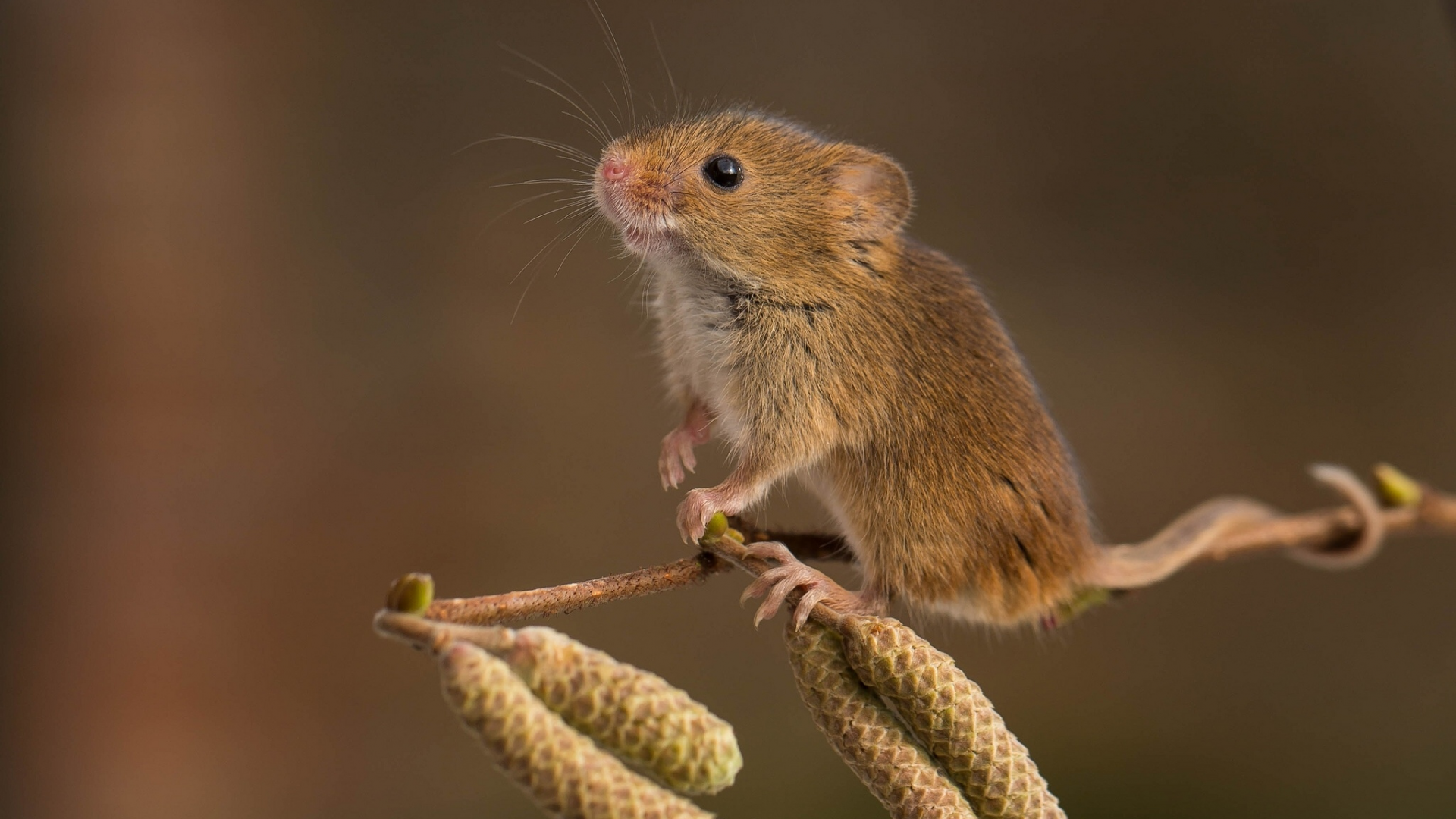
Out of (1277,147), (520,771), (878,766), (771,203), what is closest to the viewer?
(520,771)

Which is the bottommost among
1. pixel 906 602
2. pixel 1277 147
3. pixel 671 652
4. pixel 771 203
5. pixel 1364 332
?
pixel 906 602

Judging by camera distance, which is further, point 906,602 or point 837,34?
point 837,34

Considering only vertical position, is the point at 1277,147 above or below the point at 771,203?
above

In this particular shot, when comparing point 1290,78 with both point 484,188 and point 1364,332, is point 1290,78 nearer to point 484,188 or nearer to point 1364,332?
point 1364,332

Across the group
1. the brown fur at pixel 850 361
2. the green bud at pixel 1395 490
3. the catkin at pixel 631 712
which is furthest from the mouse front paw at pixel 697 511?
the green bud at pixel 1395 490

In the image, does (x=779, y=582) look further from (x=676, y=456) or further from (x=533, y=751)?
(x=533, y=751)

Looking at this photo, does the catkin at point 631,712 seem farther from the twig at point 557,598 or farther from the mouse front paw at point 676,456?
the mouse front paw at point 676,456

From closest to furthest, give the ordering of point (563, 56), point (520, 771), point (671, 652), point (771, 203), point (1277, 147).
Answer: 1. point (520, 771)
2. point (771, 203)
3. point (563, 56)
4. point (671, 652)
5. point (1277, 147)

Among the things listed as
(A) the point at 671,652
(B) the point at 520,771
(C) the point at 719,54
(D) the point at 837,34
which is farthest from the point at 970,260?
(B) the point at 520,771

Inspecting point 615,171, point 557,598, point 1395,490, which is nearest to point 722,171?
point 615,171
